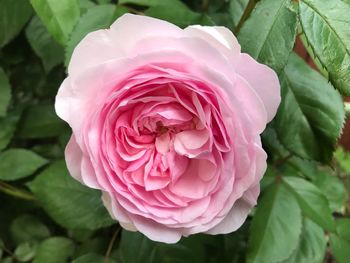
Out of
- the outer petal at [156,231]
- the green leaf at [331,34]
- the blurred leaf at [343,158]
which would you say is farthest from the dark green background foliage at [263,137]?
the blurred leaf at [343,158]

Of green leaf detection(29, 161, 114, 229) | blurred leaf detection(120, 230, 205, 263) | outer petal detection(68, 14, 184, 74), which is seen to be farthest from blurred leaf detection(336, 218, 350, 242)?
outer petal detection(68, 14, 184, 74)

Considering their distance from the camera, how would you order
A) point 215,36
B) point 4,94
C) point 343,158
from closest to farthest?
point 215,36 → point 4,94 → point 343,158

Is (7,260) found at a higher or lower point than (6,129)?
lower

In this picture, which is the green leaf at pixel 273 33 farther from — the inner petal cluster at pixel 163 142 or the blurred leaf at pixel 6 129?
the blurred leaf at pixel 6 129

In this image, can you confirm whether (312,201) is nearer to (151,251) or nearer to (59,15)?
(151,251)

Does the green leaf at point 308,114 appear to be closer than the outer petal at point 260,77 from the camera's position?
No

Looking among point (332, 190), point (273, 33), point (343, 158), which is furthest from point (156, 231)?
point (343, 158)

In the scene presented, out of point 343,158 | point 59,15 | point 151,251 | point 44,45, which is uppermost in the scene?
point 59,15
